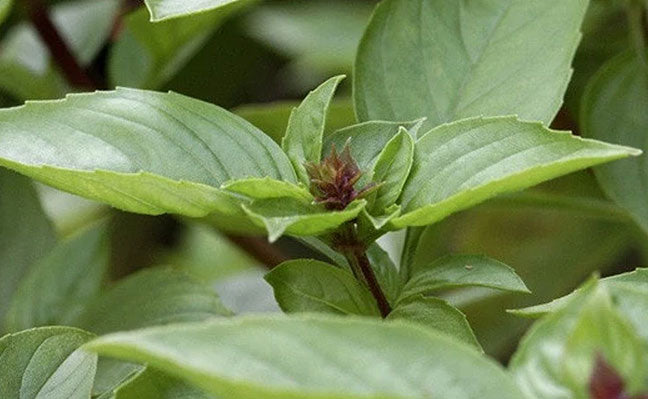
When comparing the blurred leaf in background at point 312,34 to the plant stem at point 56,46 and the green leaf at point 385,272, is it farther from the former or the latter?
→ the green leaf at point 385,272

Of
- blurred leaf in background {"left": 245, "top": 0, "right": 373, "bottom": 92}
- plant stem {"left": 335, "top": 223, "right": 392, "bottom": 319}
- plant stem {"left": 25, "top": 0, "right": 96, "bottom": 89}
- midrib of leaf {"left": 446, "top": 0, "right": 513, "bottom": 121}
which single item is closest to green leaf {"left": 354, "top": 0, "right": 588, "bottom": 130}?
midrib of leaf {"left": 446, "top": 0, "right": 513, "bottom": 121}

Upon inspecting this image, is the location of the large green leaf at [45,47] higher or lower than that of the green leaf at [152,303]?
higher

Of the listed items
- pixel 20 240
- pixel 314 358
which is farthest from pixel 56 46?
pixel 314 358

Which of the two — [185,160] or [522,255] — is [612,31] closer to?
[522,255]

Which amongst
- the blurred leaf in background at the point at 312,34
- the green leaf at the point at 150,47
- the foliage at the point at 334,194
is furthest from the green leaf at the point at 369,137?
the blurred leaf in background at the point at 312,34

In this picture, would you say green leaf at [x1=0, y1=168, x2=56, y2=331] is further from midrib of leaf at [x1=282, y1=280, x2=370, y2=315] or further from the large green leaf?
midrib of leaf at [x1=282, y1=280, x2=370, y2=315]

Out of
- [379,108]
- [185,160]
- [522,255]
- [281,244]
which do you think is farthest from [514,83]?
[281,244]
